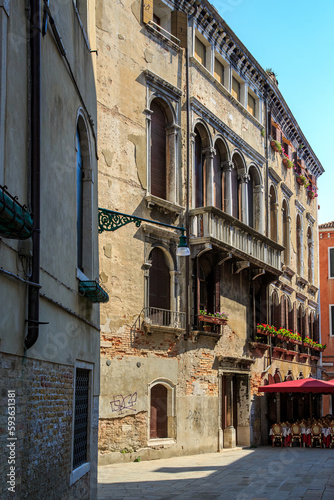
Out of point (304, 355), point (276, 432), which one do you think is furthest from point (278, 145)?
point (276, 432)

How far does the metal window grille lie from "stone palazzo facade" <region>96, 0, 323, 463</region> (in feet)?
13.6

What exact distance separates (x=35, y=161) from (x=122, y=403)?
29.3 feet

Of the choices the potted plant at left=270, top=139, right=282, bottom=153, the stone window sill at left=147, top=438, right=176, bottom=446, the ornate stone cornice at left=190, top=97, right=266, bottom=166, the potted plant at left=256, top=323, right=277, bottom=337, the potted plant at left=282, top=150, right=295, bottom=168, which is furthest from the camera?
the potted plant at left=282, top=150, right=295, bottom=168

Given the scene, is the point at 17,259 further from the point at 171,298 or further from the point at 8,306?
the point at 171,298

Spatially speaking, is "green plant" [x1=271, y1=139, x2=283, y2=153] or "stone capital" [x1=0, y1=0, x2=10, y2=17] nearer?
"stone capital" [x1=0, y1=0, x2=10, y2=17]

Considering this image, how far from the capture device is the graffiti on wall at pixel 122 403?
44.0ft

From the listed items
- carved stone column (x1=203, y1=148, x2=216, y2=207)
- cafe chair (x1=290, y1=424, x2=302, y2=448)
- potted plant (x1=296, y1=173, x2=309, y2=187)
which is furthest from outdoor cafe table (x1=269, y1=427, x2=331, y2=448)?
potted plant (x1=296, y1=173, x2=309, y2=187)

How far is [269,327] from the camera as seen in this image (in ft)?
69.6

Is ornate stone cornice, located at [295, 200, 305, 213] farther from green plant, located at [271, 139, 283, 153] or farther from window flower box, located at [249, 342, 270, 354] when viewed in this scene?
window flower box, located at [249, 342, 270, 354]

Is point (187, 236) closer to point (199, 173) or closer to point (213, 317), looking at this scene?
point (213, 317)

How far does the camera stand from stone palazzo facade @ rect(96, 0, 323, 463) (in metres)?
14.1

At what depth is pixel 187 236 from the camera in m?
16.3

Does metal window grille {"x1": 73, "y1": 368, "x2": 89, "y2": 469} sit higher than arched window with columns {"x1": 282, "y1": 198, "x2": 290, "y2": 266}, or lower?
lower

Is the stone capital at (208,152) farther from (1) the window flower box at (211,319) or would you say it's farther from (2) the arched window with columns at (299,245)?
(2) the arched window with columns at (299,245)
